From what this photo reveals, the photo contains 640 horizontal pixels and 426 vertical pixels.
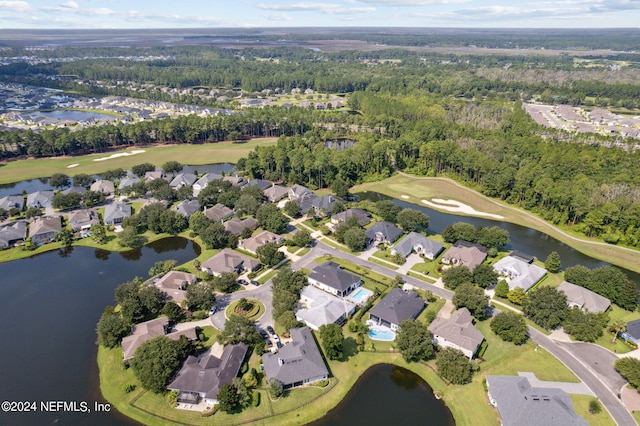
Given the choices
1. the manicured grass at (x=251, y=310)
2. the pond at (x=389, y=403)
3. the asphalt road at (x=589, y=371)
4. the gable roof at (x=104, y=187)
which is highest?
the gable roof at (x=104, y=187)

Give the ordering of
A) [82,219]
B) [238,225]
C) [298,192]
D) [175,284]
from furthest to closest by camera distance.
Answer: [298,192], [82,219], [238,225], [175,284]

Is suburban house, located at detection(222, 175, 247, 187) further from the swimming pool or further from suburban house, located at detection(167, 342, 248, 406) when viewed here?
suburban house, located at detection(167, 342, 248, 406)

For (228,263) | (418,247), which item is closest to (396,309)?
(418,247)

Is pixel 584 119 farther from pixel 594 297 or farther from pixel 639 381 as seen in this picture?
pixel 639 381

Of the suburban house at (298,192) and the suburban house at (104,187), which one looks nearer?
the suburban house at (298,192)

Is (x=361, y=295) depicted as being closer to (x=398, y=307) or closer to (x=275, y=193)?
(x=398, y=307)

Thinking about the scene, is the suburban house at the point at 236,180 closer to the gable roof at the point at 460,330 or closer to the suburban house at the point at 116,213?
the suburban house at the point at 116,213

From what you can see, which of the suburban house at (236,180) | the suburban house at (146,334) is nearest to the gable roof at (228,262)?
the suburban house at (146,334)

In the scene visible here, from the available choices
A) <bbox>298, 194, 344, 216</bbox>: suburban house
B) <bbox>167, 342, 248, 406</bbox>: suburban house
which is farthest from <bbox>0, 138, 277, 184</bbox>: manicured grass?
<bbox>167, 342, 248, 406</bbox>: suburban house
